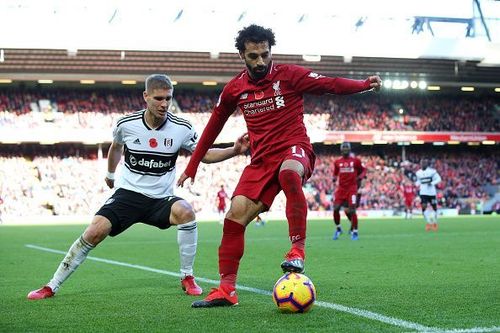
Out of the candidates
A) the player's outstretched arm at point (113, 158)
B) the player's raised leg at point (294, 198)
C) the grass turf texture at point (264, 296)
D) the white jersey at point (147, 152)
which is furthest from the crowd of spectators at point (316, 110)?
the player's raised leg at point (294, 198)

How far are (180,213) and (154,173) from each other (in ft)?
1.57

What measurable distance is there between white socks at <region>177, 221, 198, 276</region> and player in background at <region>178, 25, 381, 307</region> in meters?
1.21

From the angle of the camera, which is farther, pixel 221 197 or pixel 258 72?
pixel 221 197

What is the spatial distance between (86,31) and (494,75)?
25.1 metres

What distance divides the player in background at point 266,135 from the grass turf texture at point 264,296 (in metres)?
0.52

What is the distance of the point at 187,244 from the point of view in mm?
7867

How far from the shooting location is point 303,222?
6.37 metres

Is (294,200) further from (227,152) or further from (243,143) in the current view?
(227,152)

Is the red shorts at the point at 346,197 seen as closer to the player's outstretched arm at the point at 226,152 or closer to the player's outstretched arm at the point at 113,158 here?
the player's outstretched arm at the point at 113,158

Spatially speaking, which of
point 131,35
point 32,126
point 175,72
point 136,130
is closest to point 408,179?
point 175,72

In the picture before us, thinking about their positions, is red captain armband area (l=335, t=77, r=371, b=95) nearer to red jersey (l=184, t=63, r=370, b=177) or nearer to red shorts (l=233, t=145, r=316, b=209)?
red jersey (l=184, t=63, r=370, b=177)

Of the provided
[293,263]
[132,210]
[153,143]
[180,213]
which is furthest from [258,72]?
[132,210]

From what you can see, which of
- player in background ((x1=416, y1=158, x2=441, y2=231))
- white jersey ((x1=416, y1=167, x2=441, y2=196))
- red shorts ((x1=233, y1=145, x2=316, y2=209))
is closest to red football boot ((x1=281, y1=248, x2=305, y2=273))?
red shorts ((x1=233, y1=145, x2=316, y2=209))

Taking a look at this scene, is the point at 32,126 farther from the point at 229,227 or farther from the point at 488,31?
the point at 229,227
